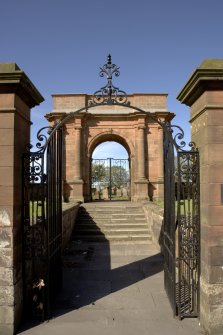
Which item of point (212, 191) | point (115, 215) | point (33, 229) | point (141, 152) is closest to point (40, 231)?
point (33, 229)

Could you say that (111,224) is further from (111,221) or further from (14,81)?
(14,81)

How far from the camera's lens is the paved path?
14.0 ft

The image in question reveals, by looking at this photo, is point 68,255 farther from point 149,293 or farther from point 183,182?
point 183,182

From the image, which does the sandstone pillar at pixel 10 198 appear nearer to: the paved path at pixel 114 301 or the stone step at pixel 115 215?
the paved path at pixel 114 301

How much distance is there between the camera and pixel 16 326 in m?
4.25

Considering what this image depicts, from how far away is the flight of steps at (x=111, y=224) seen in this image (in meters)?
11.3

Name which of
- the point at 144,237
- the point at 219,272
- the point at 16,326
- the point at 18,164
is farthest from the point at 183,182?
the point at 144,237

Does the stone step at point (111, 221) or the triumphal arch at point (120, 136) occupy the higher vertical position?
the triumphal arch at point (120, 136)

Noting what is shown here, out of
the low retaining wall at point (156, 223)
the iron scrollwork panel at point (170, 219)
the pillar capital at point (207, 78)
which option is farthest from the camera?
the low retaining wall at point (156, 223)

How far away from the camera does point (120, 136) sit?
17.5 metres

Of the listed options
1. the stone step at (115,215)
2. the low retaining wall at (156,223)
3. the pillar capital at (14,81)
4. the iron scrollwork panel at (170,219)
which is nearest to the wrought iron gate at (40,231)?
the pillar capital at (14,81)

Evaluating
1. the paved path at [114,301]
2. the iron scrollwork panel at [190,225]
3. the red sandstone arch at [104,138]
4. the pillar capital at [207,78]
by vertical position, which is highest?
the red sandstone arch at [104,138]

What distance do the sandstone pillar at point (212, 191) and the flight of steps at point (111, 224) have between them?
6.82 meters

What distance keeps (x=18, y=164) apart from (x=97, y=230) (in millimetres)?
7910
